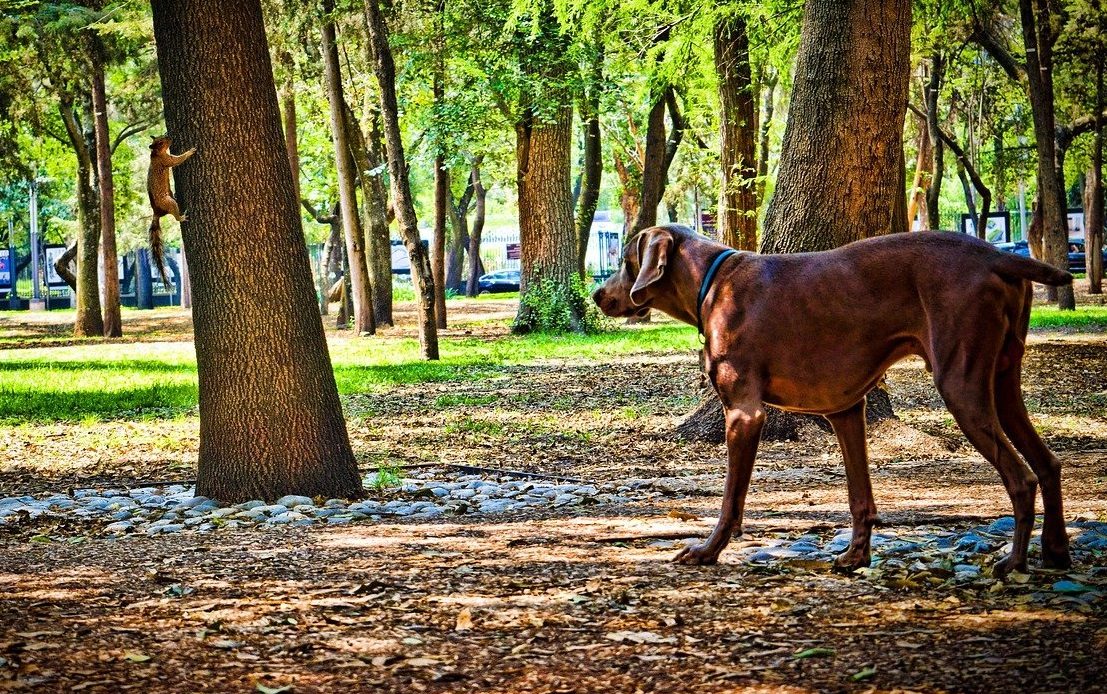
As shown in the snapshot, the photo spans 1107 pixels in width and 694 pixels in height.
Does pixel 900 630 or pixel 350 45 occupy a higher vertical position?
pixel 350 45

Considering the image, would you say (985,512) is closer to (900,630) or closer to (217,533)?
(900,630)

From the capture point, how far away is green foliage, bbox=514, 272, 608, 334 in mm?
30219

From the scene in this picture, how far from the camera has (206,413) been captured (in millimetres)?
9719

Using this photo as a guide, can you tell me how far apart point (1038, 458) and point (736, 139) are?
18.9 meters

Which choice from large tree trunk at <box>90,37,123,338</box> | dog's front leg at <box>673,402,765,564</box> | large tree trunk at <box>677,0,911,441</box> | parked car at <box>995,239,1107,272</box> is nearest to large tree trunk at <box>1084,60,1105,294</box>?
parked car at <box>995,239,1107,272</box>

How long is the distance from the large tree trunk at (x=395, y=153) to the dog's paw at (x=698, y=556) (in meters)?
15.1

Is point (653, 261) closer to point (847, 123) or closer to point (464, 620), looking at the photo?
point (464, 620)

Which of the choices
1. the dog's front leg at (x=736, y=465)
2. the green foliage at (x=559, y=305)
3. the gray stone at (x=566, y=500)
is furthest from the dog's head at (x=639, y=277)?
the green foliage at (x=559, y=305)

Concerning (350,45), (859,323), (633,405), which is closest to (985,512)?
(859,323)

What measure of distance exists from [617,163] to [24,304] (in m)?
32.8

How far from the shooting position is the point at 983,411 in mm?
5746

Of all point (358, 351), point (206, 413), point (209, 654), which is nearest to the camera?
point (209, 654)

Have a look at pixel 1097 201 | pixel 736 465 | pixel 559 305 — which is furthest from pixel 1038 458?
pixel 1097 201

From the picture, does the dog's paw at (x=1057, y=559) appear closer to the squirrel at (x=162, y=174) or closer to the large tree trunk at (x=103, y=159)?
the squirrel at (x=162, y=174)
